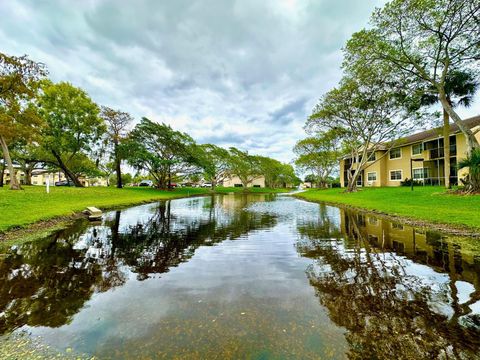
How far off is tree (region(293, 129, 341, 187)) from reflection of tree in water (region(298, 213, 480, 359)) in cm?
3768

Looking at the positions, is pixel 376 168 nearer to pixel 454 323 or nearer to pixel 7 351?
pixel 454 323

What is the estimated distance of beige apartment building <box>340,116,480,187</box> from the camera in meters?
27.8

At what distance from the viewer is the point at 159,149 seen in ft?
135

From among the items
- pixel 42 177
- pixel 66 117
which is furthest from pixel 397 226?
pixel 42 177

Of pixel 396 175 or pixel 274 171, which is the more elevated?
pixel 274 171

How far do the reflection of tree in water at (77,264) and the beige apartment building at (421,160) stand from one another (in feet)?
91.5

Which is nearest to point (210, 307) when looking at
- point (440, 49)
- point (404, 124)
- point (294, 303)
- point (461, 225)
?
point (294, 303)

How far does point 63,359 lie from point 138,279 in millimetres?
2465

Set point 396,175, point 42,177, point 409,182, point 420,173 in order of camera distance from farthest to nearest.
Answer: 1. point 42,177
2. point 396,175
3. point 420,173
4. point 409,182

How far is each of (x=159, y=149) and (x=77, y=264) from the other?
123ft

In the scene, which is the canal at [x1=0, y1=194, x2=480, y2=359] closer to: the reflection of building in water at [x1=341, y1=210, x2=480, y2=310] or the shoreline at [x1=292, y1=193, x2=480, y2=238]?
the reflection of building in water at [x1=341, y1=210, x2=480, y2=310]

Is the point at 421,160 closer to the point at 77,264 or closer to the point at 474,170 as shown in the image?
the point at 474,170

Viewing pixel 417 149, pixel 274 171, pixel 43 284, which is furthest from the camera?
pixel 274 171

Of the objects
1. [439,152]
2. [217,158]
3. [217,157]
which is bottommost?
[439,152]
